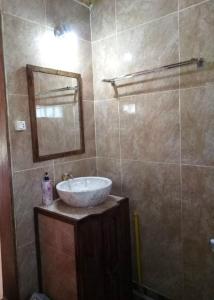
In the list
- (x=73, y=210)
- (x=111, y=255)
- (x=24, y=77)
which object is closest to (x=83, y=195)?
(x=73, y=210)

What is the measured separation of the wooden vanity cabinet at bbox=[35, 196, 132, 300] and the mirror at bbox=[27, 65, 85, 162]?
0.46 m

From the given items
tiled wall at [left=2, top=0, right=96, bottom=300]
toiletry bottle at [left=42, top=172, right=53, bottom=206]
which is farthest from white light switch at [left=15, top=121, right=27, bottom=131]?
toiletry bottle at [left=42, top=172, right=53, bottom=206]

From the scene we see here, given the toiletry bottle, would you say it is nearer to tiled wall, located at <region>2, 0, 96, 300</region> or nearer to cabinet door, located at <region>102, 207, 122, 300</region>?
tiled wall, located at <region>2, 0, 96, 300</region>

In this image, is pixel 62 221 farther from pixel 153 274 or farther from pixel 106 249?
pixel 153 274

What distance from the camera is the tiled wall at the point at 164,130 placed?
1.59 meters

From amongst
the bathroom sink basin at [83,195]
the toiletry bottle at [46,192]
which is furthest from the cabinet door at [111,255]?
the toiletry bottle at [46,192]

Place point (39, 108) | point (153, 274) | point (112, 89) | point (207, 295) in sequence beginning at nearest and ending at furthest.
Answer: point (207, 295) → point (39, 108) → point (153, 274) → point (112, 89)

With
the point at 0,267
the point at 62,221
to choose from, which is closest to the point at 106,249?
the point at 62,221

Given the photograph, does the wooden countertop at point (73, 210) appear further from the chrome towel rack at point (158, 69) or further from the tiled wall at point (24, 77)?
the chrome towel rack at point (158, 69)

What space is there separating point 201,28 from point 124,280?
6.25 feet

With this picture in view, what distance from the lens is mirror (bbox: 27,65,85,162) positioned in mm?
1783

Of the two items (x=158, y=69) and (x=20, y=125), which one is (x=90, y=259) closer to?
(x=20, y=125)

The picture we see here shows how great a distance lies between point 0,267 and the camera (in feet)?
6.26

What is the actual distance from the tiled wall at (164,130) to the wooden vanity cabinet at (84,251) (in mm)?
232
